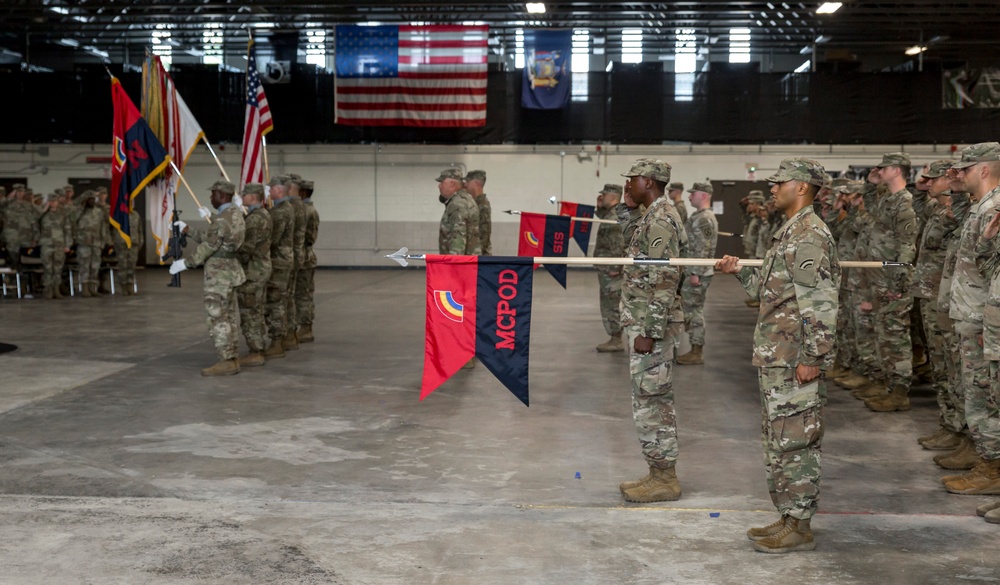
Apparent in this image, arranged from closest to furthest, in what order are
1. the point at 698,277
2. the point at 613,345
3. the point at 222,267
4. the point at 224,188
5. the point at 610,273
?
the point at 224,188 < the point at 222,267 < the point at 698,277 < the point at 610,273 < the point at 613,345

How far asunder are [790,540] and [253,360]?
6699 mm

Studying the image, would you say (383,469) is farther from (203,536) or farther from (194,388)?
(194,388)

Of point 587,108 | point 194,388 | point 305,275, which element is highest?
point 587,108

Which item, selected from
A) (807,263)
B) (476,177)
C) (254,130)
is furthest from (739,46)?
(807,263)

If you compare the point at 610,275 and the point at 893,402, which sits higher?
the point at 610,275

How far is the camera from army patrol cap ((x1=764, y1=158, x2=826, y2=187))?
15.5 ft

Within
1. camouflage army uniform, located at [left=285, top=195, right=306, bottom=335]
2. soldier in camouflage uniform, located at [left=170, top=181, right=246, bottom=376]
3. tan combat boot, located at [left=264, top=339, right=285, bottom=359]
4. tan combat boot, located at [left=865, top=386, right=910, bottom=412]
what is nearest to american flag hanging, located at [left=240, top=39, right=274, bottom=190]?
camouflage army uniform, located at [left=285, top=195, right=306, bottom=335]

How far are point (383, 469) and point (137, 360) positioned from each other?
5175 mm

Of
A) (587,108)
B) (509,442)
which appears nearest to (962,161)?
(509,442)

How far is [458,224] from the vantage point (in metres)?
9.70

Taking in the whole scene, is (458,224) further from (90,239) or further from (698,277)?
(90,239)

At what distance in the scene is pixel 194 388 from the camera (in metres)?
8.77

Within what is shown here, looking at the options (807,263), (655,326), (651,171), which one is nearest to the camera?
(807,263)

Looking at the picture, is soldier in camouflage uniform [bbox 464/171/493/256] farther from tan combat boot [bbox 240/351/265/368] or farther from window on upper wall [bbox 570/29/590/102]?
window on upper wall [bbox 570/29/590/102]
